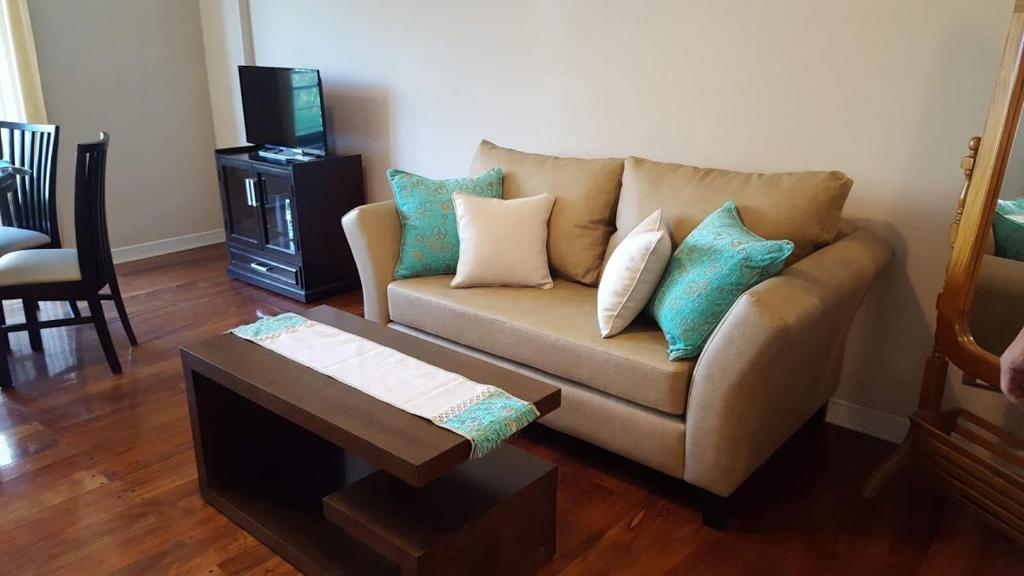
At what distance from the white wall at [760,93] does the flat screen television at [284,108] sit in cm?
46

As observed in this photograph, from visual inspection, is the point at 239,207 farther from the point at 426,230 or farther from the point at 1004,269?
the point at 1004,269

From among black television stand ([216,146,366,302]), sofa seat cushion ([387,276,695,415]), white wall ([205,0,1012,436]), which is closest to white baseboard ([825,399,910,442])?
white wall ([205,0,1012,436])

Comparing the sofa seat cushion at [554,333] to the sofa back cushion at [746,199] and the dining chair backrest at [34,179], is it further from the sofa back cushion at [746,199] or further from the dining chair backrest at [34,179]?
the dining chair backrest at [34,179]

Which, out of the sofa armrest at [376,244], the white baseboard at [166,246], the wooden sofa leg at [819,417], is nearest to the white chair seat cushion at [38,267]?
the sofa armrest at [376,244]

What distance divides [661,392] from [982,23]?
1.40 meters

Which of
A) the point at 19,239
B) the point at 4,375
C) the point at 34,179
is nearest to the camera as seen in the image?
the point at 4,375

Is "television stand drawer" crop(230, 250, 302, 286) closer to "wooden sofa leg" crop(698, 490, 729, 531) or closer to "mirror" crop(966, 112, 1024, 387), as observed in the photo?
"wooden sofa leg" crop(698, 490, 729, 531)

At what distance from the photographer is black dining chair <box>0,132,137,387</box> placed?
271 centimetres

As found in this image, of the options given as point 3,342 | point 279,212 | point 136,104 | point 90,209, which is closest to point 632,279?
point 90,209

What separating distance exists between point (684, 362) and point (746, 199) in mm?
632

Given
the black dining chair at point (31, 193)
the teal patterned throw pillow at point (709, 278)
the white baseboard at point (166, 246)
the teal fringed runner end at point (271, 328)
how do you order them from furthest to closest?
the white baseboard at point (166, 246) < the black dining chair at point (31, 193) < the teal fringed runner end at point (271, 328) < the teal patterned throw pillow at point (709, 278)

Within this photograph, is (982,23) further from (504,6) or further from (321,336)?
(321,336)

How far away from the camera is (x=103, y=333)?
2895 mm

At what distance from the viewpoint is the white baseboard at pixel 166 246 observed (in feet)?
14.7
